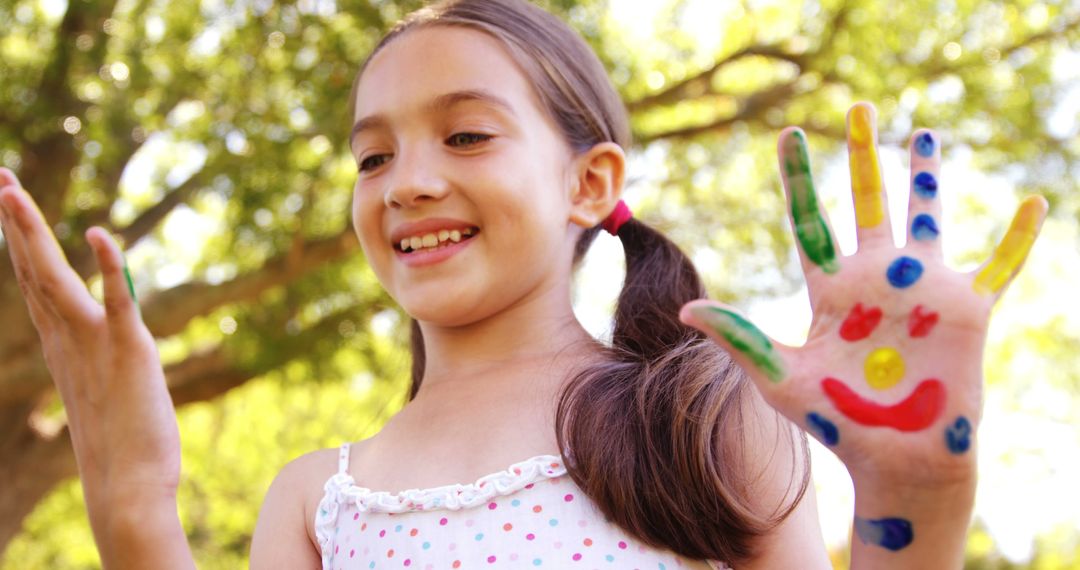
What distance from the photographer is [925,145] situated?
125 cm

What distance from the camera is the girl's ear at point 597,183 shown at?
185 centimetres

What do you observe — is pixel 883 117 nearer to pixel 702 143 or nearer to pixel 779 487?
pixel 702 143

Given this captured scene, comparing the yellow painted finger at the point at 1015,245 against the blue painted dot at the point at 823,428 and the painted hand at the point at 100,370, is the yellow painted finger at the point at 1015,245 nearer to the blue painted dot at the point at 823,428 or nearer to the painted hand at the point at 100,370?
the blue painted dot at the point at 823,428

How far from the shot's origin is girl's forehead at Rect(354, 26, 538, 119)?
5.61 feet

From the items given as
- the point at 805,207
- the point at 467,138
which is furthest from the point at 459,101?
the point at 805,207

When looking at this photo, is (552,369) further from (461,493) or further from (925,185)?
(925,185)

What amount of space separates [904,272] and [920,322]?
6cm

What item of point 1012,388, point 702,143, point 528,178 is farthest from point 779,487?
point 1012,388

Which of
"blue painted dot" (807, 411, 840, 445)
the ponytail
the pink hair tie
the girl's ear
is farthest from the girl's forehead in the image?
"blue painted dot" (807, 411, 840, 445)

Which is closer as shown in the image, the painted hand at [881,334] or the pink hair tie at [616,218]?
the painted hand at [881,334]

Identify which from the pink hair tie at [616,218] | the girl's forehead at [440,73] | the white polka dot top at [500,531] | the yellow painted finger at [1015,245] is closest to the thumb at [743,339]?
the yellow painted finger at [1015,245]

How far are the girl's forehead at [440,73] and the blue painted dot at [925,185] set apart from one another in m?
0.70

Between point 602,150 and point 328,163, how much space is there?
298 centimetres

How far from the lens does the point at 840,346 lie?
3.76 ft
